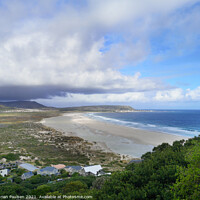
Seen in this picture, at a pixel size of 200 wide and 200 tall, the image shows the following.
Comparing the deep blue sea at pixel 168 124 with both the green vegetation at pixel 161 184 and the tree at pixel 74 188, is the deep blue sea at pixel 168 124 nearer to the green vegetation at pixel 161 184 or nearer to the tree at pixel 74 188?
the green vegetation at pixel 161 184

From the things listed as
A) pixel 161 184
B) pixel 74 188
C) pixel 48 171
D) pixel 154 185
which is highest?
pixel 161 184

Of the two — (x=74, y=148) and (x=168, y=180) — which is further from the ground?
(x=168, y=180)

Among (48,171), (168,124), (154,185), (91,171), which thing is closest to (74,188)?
(154,185)

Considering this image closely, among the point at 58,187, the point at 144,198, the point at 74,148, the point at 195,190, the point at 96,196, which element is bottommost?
the point at 74,148

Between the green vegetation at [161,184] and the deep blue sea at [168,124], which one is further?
the deep blue sea at [168,124]

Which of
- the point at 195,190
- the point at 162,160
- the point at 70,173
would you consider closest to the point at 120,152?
the point at 70,173

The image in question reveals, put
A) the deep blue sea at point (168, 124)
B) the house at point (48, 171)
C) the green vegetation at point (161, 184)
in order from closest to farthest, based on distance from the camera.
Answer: the green vegetation at point (161, 184) → the house at point (48, 171) → the deep blue sea at point (168, 124)

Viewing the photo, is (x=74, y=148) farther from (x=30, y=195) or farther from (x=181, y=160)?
(x=181, y=160)

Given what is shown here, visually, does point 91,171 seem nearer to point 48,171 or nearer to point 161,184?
point 48,171

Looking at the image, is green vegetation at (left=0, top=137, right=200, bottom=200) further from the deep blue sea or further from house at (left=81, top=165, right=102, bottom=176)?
the deep blue sea

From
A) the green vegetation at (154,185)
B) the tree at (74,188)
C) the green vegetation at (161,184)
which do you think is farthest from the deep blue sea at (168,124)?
the tree at (74,188)

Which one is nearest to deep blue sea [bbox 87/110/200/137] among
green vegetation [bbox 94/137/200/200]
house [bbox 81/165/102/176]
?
house [bbox 81/165/102/176]
